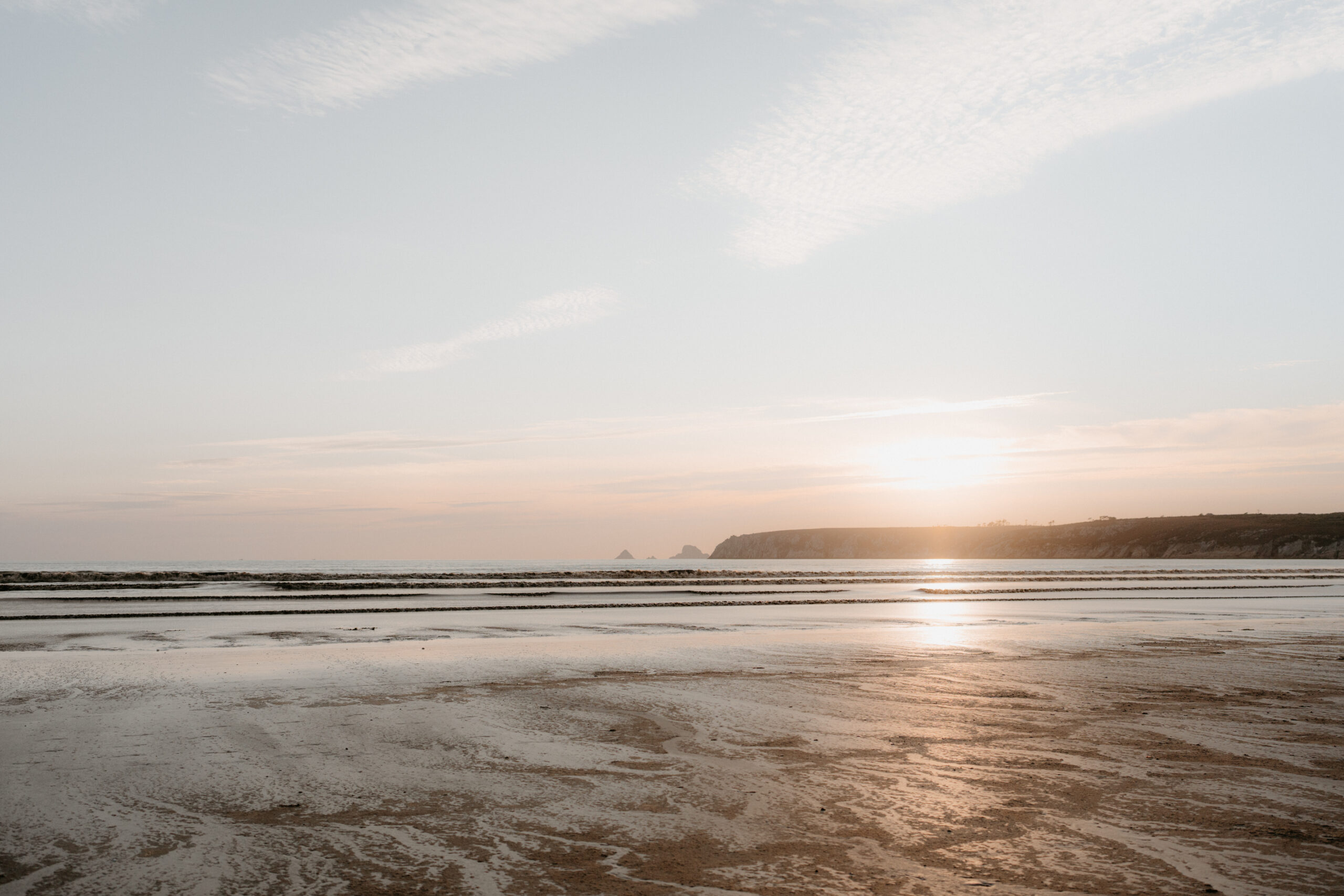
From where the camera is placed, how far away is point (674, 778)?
7.82 metres

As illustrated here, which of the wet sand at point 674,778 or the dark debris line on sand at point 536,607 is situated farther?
the dark debris line on sand at point 536,607

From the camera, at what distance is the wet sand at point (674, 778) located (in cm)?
546

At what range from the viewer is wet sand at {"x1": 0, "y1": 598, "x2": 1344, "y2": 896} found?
17.9ft

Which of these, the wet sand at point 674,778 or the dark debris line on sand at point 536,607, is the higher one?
the wet sand at point 674,778

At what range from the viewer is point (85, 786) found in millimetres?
7531

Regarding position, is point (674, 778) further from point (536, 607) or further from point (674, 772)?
point (536, 607)

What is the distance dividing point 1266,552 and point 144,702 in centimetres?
24031

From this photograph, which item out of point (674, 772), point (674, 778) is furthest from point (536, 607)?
point (674, 778)

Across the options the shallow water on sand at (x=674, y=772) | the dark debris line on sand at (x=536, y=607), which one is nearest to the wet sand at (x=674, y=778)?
the shallow water on sand at (x=674, y=772)

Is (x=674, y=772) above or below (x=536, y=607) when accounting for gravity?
above

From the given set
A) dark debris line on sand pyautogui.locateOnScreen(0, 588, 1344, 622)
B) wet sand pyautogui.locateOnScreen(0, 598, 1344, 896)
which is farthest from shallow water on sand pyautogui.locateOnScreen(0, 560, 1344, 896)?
dark debris line on sand pyautogui.locateOnScreen(0, 588, 1344, 622)

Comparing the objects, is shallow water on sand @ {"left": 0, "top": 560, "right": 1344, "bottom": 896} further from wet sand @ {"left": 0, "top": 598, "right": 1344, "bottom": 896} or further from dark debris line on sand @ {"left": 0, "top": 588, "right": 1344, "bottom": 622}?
dark debris line on sand @ {"left": 0, "top": 588, "right": 1344, "bottom": 622}

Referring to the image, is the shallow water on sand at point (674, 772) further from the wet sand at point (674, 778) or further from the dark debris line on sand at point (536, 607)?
the dark debris line on sand at point (536, 607)

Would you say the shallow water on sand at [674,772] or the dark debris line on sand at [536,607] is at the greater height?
the shallow water on sand at [674,772]
